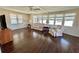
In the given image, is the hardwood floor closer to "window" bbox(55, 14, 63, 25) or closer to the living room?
the living room

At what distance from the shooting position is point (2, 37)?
10.6 ft

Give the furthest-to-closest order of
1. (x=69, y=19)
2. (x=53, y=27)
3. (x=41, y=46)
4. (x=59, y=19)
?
(x=53, y=27), (x=59, y=19), (x=69, y=19), (x=41, y=46)

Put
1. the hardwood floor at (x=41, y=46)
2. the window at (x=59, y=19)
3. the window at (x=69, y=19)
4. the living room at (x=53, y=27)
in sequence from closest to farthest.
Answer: the hardwood floor at (x=41, y=46) < the living room at (x=53, y=27) < the window at (x=69, y=19) < the window at (x=59, y=19)

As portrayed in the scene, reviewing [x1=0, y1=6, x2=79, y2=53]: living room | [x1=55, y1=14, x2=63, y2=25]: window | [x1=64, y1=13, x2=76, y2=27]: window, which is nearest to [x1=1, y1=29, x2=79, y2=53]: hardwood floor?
[x1=0, y1=6, x2=79, y2=53]: living room


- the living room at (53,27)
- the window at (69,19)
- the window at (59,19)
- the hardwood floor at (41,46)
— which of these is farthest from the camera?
the window at (59,19)

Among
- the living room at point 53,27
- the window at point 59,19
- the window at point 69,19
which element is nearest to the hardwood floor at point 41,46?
the living room at point 53,27

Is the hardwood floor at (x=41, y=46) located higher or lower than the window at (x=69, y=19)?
lower

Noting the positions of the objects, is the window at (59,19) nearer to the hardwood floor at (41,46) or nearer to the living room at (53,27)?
the living room at (53,27)

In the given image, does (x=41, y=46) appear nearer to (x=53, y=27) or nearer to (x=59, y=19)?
(x=53, y=27)

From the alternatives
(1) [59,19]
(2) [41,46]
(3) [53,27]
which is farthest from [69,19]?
(2) [41,46]

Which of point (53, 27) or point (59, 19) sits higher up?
point (59, 19)
